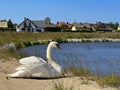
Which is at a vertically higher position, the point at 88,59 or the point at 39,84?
the point at 39,84

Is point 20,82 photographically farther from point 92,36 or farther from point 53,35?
point 92,36

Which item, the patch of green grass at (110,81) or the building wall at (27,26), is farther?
the building wall at (27,26)

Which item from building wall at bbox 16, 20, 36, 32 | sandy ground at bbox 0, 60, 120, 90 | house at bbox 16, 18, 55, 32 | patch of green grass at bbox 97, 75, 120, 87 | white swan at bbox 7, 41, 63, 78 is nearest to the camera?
sandy ground at bbox 0, 60, 120, 90

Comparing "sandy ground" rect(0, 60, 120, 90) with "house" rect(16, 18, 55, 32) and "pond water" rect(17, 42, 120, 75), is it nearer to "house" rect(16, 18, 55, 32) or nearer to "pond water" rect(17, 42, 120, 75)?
"pond water" rect(17, 42, 120, 75)

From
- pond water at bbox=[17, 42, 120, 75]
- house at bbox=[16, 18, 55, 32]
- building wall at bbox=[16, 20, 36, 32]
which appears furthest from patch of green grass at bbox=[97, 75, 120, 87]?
building wall at bbox=[16, 20, 36, 32]

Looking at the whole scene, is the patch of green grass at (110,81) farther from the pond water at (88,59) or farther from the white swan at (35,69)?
the white swan at (35,69)

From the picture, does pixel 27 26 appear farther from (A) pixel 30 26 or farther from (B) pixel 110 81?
(B) pixel 110 81

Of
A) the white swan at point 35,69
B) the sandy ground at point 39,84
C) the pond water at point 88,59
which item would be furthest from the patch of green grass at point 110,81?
the white swan at point 35,69

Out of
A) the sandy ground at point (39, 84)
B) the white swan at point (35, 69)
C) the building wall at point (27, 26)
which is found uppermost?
the white swan at point (35, 69)

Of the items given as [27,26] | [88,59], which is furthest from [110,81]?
[27,26]

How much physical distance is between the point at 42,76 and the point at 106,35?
3194 inches

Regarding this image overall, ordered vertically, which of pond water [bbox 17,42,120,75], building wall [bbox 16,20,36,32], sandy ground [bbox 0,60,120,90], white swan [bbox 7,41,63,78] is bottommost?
building wall [bbox 16,20,36,32]

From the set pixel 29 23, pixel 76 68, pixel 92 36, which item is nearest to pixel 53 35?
pixel 92 36

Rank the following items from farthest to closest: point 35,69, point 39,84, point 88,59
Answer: point 88,59
point 35,69
point 39,84
